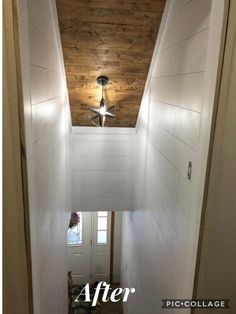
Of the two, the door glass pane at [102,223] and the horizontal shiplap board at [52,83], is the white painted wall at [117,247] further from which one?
the horizontal shiplap board at [52,83]

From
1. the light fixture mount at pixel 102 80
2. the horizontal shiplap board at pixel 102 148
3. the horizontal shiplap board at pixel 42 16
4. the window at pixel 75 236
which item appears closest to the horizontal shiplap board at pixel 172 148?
the light fixture mount at pixel 102 80

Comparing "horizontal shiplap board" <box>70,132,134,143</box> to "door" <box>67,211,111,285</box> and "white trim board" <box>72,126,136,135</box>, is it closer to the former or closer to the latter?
"white trim board" <box>72,126,136,135</box>

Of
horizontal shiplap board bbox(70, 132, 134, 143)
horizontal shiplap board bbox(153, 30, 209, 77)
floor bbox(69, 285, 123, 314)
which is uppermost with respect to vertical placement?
horizontal shiplap board bbox(153, 30, 209, 77)

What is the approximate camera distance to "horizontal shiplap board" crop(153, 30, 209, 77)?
1.49 m

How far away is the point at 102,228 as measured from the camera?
572cm

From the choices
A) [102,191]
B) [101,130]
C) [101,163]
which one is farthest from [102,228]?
[101,130]

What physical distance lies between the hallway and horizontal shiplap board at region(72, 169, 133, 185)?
14mm

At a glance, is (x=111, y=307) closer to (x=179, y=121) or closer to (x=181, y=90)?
(x=179, y=121)

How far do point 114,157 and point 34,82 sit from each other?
95.5 inches

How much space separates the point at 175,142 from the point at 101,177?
81.0 inches

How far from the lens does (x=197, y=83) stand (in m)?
1.54

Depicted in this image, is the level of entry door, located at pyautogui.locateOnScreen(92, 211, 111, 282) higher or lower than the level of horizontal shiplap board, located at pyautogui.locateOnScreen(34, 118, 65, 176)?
lower

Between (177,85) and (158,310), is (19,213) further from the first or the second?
(158,310)

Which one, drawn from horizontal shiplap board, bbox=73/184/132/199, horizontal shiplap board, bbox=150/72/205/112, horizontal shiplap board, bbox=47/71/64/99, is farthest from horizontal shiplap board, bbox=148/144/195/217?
horizontal shiplap board, bbox=73/184/132/199
